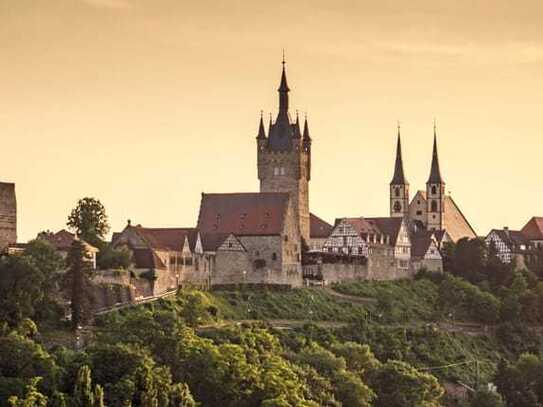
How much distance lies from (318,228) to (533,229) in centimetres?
2424

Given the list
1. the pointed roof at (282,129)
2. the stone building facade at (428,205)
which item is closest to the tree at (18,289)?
the pointed roof at (282,129)

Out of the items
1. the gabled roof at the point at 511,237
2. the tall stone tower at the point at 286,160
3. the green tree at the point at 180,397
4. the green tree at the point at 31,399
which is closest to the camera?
the green tree at the point at 31,399

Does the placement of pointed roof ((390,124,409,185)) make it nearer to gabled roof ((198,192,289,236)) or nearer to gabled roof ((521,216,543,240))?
gabled roof ((521,216,543,240))

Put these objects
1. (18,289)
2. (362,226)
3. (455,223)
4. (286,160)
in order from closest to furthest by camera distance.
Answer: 1. (18,289)
2. (286,160)
3. (362,226)
4. (455,223)

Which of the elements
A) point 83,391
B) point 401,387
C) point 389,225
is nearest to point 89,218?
point 401,387

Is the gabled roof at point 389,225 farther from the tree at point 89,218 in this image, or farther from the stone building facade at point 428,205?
the tree at point 89,218

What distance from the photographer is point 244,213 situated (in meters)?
123

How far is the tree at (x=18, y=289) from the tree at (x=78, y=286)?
7.50 ft

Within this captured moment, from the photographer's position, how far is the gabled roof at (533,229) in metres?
156

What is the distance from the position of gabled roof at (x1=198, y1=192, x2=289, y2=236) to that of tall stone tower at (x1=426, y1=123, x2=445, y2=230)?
3551 centimetres

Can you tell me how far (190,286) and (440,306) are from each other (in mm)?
26461

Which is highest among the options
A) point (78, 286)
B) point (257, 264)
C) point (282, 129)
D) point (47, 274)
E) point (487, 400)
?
point (282, 129)

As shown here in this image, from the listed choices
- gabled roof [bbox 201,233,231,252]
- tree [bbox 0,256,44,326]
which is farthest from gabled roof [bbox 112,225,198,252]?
tree [bbox 0,256,44,326]

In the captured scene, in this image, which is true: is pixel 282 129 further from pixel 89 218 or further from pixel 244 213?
pixel 89 218
